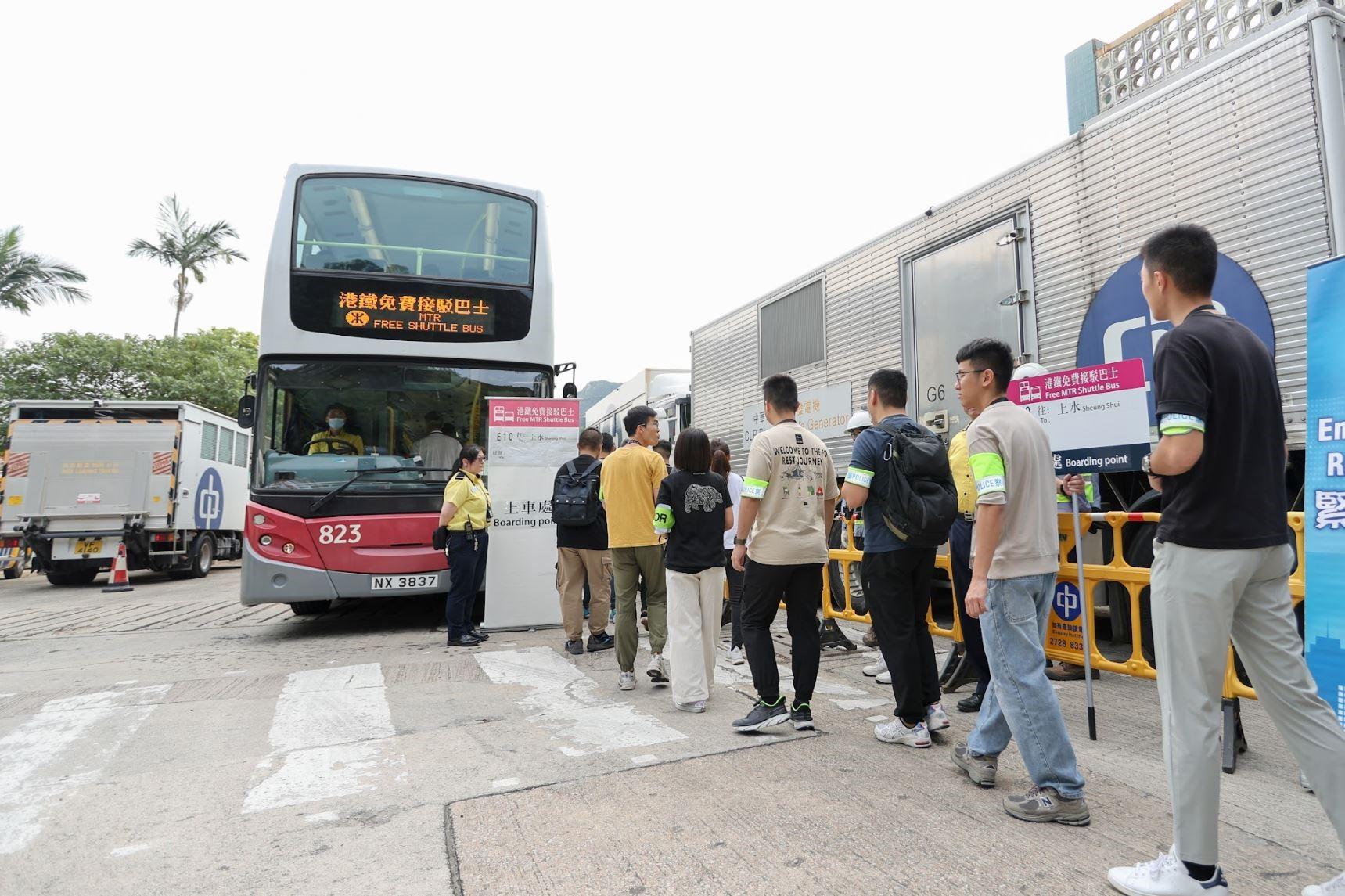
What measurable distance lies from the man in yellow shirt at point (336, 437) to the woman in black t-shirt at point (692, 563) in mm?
3927

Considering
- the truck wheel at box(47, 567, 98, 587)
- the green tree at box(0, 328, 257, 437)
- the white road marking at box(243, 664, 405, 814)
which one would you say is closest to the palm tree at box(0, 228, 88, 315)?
the green tree at box(0, 328, 257, 437)

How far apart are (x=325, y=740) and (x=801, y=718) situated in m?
2.54

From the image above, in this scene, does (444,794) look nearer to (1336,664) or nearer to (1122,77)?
(1336,664)

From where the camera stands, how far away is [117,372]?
2530 cm

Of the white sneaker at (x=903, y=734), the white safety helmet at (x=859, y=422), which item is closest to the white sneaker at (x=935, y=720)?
the white sneaker at (x=903, y=734)

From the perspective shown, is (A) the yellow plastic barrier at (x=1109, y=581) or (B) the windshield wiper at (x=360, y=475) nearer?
(A) the yellow plastic barrier at (x=1109, y=581)

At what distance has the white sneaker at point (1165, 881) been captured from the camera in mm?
2189

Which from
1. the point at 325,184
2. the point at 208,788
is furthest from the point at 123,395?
the point at 208,788

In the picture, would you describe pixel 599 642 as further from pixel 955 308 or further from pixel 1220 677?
pixel 1220 677

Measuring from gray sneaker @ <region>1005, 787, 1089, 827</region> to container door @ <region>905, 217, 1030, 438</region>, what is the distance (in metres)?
3.91

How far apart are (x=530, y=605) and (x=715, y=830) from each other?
514 cm

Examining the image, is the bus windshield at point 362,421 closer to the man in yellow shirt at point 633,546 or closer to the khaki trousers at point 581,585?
the khaki trousers at point 581,585

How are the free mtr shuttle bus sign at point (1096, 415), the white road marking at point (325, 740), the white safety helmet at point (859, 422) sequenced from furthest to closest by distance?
the white safety helmet at point (859, 422) < the free mtr shuttle bus sign at point (1096, 415) < the white road marking at point (325, 740)

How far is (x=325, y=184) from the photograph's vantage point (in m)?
7.43
